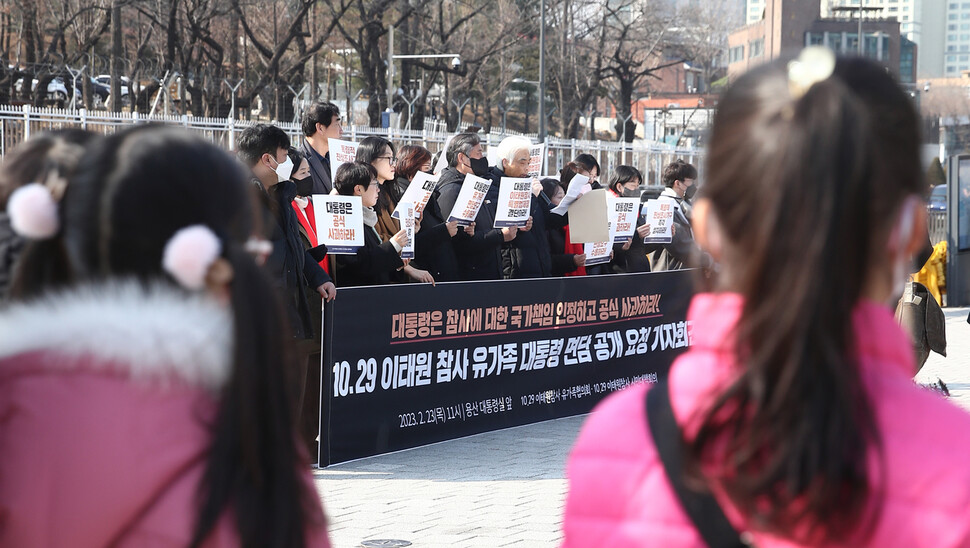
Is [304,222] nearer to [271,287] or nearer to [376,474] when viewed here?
[376,474]

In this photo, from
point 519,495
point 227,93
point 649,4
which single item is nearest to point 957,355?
point 519,495

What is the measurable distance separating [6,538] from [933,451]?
4.03 ft

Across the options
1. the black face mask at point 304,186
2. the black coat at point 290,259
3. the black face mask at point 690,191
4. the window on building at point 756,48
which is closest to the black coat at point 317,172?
the black face mask at point 304,186

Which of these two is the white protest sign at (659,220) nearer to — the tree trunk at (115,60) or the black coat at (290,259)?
the black coat at (290,259)

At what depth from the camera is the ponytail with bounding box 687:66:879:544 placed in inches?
50.8

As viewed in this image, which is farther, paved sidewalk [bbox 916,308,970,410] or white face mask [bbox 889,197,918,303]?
paved sidewalk [bbox 916,308,970,410]

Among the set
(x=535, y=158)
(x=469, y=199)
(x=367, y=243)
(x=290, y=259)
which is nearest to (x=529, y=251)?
(x=535, y=158)

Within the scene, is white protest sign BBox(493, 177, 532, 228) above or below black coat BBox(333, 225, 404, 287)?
above

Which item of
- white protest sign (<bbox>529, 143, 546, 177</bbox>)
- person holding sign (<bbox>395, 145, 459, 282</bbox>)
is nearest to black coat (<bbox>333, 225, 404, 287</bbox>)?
person holding sign (<bbox>395, 145, 459, 282</bbox>)

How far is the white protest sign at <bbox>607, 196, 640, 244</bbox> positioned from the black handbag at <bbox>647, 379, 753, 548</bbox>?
841cm

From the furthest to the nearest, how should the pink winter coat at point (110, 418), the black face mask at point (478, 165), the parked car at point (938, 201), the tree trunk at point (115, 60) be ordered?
the tree trunk at point (115, 60)
the parked car at point (938, 201)
the black face mask at point (478, 165)
the pink winter coat at point (110, 418)

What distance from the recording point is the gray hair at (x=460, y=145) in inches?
348

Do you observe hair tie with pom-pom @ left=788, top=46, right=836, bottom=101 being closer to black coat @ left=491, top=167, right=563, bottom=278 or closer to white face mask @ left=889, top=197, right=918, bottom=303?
white face mask @ left=889, top=197, right=918, bottom=303

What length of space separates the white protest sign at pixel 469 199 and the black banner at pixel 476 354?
546mm
